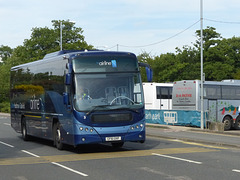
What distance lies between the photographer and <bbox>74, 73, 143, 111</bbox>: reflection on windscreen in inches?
577

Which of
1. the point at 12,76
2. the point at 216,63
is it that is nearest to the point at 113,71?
the point at 12,76

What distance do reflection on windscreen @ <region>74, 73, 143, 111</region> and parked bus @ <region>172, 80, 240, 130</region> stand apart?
59.0 feet

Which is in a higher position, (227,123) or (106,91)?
(106,91)

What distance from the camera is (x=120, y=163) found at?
12523 millimetres

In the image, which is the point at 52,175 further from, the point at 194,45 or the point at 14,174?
the point at 194,45

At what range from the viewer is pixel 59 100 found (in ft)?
52.9

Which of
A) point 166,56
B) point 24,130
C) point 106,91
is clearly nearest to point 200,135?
point 24,130

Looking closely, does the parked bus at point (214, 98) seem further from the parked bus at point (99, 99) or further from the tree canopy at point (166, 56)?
the tree canopy at point (166, 56)

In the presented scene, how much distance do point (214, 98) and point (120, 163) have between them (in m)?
22.7

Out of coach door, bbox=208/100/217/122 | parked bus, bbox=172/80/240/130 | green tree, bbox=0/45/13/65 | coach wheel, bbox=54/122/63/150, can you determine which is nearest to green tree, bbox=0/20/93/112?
parked bus, bbox=172/80/240/130

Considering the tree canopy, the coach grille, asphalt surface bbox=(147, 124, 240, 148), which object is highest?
the tree canopy

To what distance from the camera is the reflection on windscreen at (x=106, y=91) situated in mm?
14648

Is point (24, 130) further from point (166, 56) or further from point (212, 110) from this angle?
point (166, 56)

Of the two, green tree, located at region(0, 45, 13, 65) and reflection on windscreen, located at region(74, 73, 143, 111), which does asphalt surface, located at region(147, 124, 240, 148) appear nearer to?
reflection on windscreen, located at region(74, 73, 143, 111)
